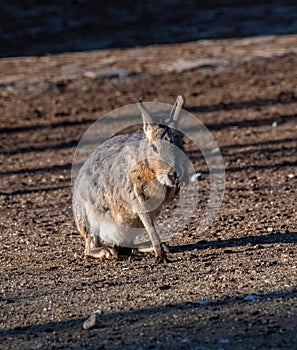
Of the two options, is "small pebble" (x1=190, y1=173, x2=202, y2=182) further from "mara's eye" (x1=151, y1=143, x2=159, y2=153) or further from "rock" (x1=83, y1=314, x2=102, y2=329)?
"rock" (x1=83, y1=314, x2=102, y2=329)

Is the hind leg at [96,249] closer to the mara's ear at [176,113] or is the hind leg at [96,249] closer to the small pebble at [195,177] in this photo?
the mara's ear at [176,113]

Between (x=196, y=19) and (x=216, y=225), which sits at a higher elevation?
(x=196, y=19)

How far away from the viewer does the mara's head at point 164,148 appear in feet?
18.5

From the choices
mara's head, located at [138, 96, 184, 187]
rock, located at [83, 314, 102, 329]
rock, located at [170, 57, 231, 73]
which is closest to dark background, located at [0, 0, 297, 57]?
rock, located at [170, 57, 231, 73]

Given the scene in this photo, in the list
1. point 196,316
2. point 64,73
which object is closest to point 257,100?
point 64,73

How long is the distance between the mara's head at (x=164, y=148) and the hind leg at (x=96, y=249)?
0.79 metres

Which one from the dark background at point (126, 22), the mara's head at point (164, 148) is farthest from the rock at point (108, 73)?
the mara's head at point (164, 148)

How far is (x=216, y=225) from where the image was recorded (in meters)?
7.02

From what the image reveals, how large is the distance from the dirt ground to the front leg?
0.25ft

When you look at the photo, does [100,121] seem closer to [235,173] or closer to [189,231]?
[235,173]

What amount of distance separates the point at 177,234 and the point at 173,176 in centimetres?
132

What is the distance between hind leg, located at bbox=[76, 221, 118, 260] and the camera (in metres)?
6.31

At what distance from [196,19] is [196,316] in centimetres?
1266

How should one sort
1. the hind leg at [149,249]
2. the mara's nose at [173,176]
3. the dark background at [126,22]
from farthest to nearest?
the dark background at [126,22]
the hind leg at [149,249]
the mara's nose at [173,176]
